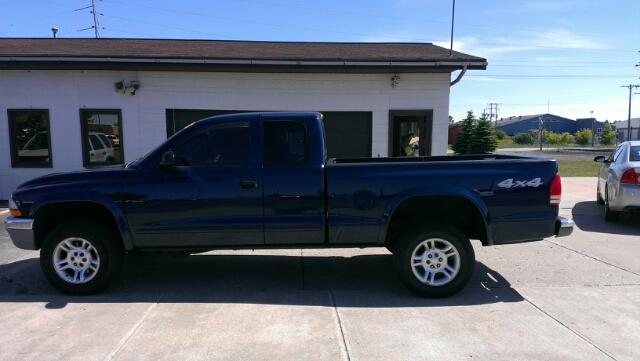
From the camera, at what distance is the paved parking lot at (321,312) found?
3.54 m

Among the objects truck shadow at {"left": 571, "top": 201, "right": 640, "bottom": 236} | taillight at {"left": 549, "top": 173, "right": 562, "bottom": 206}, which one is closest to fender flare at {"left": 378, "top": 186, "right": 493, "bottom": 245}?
taillight at {"left": 549, "top": 173, "right": 562, "bottom": 206}

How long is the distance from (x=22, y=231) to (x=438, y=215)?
456 centimetres

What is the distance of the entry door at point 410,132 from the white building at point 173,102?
0.03 metres

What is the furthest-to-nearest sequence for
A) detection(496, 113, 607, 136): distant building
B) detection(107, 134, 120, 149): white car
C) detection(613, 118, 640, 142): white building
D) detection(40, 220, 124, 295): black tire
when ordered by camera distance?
detection(496, 113, 607, 136): distant building, detection(613, 118, 640, 142): white building, detection(107, 134, 120, 149): white car, detection(40, 220, 124, 295): black tire

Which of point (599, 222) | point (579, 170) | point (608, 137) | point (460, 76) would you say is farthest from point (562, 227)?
point (608, 137)

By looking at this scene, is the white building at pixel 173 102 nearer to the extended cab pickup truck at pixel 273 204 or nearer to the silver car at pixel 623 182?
the silver car at pixel 623 182

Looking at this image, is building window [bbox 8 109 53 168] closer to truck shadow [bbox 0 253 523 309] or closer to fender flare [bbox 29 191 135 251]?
truck shadow [bbox 0 253 523 309]

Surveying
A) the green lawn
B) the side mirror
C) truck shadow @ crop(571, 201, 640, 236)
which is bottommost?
truck shadow @ crop(571, 201, 640, 236)

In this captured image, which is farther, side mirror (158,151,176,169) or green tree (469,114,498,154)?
green tree (469,114,498,154)

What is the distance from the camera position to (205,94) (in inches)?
419

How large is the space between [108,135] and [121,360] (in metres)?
8.86

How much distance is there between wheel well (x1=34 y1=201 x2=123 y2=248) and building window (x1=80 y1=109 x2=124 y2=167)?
6341 mm

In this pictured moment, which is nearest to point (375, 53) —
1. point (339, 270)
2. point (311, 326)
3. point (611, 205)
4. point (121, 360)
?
point (611, 205)

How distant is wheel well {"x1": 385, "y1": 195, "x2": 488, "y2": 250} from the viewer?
4.72 m
